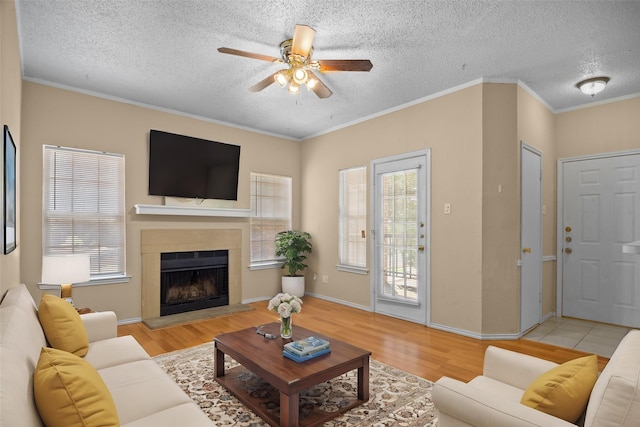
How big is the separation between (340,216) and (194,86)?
2.84 metres

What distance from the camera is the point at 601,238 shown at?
439cm

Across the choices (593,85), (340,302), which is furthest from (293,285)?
(593,85)

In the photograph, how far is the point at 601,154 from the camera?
14.3 feet

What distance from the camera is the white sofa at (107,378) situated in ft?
3.49

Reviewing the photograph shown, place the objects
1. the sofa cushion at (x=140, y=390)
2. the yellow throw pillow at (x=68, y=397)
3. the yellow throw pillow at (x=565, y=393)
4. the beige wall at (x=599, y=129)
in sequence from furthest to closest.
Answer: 1. the beige wall at (x=599, y=129)
2. the sofa cushion at (x=140, y=390)
3. the yellow throw pillow at (x=565, y=393)
4. the yellow throw pillow at (x=68, y=397)

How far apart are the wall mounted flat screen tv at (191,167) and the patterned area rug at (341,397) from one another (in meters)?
2.39

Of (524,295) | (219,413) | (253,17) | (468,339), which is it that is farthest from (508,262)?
(253,17)

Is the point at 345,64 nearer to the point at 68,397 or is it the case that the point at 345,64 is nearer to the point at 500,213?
the point at 500,213

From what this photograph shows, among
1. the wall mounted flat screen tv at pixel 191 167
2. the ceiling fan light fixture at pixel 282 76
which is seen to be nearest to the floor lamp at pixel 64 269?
the wall mounted flat screen tv at pixel 191 167

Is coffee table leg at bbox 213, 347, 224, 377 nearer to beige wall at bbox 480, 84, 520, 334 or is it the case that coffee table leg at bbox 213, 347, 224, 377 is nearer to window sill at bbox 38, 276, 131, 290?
window sill at bbox 38, 276, 131, 290

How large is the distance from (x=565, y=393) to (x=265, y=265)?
4.76 meters

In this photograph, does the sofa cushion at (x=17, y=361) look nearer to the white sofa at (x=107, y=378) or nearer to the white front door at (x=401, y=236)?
the white sofa at (x=107, y=378)

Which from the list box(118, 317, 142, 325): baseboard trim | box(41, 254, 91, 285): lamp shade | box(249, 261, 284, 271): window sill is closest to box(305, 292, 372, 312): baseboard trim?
box(249, 261, 284, 271): window sill

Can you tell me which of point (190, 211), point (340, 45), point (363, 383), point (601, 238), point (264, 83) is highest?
point (340, 45)
